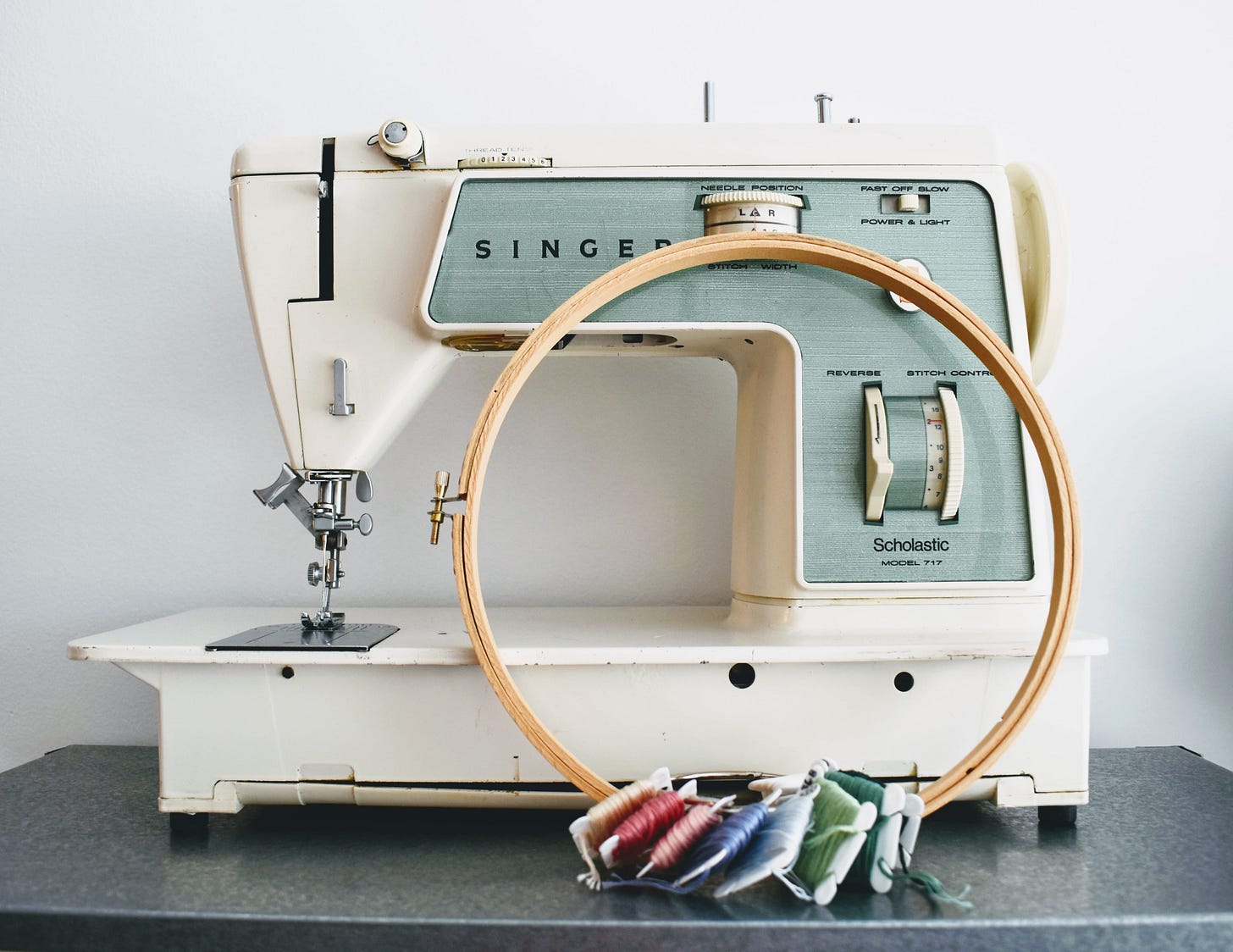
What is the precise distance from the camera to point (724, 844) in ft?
2.14

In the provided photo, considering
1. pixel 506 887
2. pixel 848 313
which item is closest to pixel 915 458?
pixel 848 313

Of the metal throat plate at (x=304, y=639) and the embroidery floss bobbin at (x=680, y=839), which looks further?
the metal throat plate at (x=304, y=639)

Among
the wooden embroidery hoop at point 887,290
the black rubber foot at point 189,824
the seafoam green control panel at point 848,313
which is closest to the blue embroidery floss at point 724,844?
the wooden embroidery hoop at point 887,290

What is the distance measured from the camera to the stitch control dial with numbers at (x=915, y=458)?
880 millimetres

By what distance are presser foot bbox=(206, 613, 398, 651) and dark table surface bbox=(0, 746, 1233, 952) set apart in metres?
0.17

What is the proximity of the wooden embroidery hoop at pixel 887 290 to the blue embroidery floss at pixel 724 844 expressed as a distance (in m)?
0.12

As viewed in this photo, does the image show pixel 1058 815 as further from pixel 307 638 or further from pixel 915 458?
pixel 307 638

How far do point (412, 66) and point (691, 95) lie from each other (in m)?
0.39

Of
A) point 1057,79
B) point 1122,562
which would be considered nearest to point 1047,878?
point 1122,562

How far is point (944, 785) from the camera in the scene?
0.77m

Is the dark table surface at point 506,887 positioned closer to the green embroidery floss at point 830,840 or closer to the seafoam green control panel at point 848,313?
the green embroidery floss at point 830,840

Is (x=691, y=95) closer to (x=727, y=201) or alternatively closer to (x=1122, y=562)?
(x=727, y=201)

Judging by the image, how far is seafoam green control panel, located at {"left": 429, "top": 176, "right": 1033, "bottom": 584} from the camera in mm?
890

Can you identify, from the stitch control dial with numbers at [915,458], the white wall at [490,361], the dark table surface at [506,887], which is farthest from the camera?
the white wall at [490,361]
